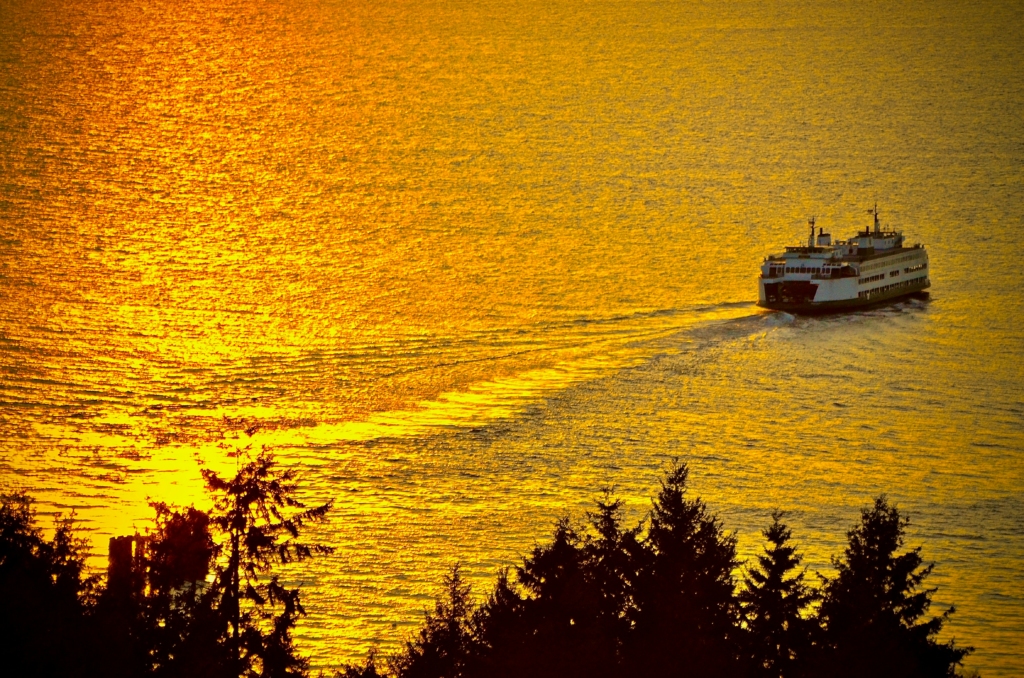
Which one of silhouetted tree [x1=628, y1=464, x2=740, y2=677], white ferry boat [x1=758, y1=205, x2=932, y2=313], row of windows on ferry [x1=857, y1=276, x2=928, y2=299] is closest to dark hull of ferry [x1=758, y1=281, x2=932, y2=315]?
white ferry boat [x1=758, y1=205, x2=932, y2=313]

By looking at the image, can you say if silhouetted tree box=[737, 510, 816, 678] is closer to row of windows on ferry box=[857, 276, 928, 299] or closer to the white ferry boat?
the white ferry boat

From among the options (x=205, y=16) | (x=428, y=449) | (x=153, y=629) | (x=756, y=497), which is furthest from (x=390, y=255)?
(x=205, y=16)

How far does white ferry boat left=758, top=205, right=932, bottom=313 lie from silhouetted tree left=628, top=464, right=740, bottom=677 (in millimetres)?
40541

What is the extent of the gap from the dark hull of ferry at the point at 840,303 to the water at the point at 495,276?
38.5 inches

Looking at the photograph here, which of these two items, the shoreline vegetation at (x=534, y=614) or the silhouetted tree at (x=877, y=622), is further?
the silhouetted tree at (x=877, y=622)

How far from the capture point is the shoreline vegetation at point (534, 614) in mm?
21141

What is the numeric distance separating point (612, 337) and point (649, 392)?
662cm

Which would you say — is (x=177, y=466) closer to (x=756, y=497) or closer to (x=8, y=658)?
(x=756, y=497)

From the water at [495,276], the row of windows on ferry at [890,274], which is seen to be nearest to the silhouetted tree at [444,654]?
the water at [495,276]

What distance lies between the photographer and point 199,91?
4250 inches

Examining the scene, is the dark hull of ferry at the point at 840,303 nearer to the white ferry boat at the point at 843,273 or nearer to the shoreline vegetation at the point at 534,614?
the white ferry boat at the point at 843,273

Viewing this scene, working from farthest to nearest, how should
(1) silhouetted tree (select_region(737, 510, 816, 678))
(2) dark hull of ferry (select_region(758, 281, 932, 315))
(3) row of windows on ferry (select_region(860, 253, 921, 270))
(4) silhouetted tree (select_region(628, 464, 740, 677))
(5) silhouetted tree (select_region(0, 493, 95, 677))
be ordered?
(3) row of windows on ferry (select_region(860, 253, 921, 270)) → (2) dark hull of ferry (select_region(758, 281, 932, 315)) → (1) silhouetted tree (select_region(737, 510, 816, 678)) → (4) silhouetted tree (select_region(628, 464, 740, 677)) → (5) silhouetted tree (select_region(0, 493, 95, 677))

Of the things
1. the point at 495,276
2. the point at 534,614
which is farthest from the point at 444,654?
the point at 495,276

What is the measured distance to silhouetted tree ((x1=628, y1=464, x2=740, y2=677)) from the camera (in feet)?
71.4
